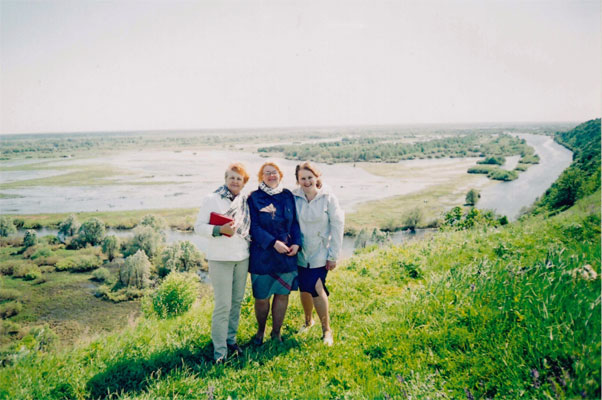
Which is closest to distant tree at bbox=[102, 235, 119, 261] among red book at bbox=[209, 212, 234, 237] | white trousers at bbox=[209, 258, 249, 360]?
white trousers at bbox=[209, 258, 249, 360]

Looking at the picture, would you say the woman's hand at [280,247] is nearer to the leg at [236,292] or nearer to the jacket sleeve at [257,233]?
the jacket sleeve at [257,233]

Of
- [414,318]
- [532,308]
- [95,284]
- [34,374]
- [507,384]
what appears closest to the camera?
[507,384]

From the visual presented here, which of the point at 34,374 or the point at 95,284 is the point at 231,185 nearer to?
the point at 34,374

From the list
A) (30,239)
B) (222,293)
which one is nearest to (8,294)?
(30,239)

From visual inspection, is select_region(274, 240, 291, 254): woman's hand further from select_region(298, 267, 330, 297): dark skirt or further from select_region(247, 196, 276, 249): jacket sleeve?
select_region(298, 267, 330, 297): dark skirt

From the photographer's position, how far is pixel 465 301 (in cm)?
382

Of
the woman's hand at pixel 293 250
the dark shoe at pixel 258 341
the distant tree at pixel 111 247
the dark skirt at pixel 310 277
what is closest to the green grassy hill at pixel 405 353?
the dark shoe at pixel 258 341

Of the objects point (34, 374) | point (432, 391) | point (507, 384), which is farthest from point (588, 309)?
point (34, 374)

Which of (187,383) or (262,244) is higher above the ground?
(262,244)

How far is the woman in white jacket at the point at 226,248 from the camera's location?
3854mm

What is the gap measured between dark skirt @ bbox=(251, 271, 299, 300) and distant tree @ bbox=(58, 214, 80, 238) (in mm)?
72383

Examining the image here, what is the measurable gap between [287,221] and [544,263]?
2.99 metres

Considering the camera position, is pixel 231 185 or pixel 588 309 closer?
pixel 588 309

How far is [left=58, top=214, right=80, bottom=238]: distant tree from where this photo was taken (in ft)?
208
